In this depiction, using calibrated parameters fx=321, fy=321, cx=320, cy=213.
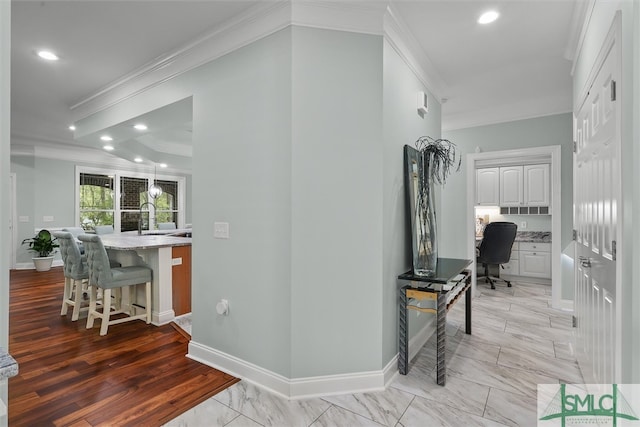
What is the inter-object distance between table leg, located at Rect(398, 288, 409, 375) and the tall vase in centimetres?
25

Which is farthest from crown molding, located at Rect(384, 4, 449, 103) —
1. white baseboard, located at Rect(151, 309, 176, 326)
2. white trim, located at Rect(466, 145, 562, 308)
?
white baseboard, located at Rect(151, 309, 176, 326)

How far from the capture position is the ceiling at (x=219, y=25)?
2293 mm

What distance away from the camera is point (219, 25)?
8.02 ft

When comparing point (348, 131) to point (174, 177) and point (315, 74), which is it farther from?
point (174, 177)

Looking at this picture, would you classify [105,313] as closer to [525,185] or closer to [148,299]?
[148,299]

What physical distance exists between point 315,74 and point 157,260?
8.89 feet

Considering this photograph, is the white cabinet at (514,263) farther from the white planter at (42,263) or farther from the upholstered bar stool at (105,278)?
the white planter at (42,263)

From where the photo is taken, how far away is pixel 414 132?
9.50 feet

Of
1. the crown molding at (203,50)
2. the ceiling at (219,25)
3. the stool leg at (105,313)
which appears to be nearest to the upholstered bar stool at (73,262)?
the stool leg at (105,313)

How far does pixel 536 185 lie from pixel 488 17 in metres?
4.11

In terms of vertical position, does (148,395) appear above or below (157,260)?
below

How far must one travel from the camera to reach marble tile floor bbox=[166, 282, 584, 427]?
6.23 feet

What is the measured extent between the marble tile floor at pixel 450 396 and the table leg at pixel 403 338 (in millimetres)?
84

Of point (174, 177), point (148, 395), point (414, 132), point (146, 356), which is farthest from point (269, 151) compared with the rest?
point (174, 177)
